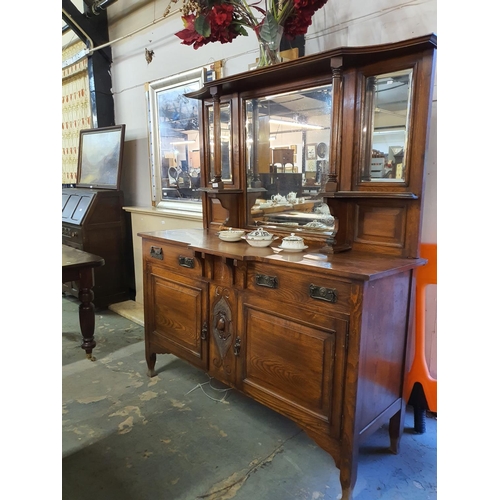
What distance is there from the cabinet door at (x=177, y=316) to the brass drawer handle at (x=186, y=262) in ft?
0.25

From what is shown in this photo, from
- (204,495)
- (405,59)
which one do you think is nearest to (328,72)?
(405,59)

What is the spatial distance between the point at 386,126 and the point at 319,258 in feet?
2.01

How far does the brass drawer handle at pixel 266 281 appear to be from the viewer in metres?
1.60

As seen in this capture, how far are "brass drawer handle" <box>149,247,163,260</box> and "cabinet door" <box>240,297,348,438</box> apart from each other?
0.70m

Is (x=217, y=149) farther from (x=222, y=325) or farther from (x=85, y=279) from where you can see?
(x=85, y=279)

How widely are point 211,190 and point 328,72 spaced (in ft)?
2.84

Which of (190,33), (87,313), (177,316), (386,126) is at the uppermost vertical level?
(190,33)

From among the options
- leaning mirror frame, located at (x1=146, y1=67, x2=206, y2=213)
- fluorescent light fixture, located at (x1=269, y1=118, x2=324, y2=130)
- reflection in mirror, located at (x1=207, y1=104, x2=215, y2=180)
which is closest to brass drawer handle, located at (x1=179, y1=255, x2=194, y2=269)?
reflection in mirror, located at (x1=207, y1=104, x2=215, y2=180)

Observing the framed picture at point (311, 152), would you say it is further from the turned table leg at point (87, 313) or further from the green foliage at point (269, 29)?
the turned table leg at point (87, 313)

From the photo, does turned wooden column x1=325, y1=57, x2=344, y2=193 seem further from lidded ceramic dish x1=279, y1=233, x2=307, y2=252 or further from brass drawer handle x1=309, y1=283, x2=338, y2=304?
brass drawer handle x1=309, y1=283, x2=338, y2=304

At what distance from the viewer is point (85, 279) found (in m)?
2.59

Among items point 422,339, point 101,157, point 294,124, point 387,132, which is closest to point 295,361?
point 422,339
